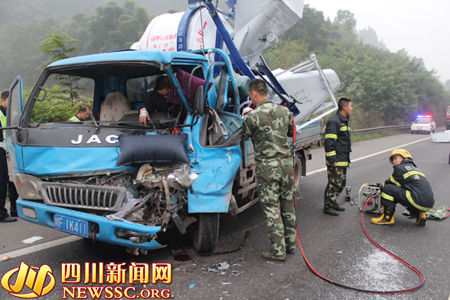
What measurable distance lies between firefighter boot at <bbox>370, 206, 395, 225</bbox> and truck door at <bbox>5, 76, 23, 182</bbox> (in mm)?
4496

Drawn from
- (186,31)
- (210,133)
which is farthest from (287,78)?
(210,133)

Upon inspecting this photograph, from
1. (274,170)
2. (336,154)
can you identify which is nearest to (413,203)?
(336,154)

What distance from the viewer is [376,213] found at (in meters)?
5.18

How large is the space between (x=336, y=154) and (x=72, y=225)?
3.79 meters

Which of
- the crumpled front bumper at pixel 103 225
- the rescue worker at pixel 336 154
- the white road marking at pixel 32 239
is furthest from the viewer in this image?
the rescue worker at pixel 336 154

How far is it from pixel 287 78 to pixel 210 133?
3293mm

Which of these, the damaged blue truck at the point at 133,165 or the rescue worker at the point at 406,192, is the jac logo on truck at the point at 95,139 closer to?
the damaged blue truck at the point at 133,165

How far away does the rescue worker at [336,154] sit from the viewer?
16.6 feet

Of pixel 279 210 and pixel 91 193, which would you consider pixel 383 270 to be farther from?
pixel 91 193

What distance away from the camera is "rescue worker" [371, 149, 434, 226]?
4441mm

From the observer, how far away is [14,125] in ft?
12.1

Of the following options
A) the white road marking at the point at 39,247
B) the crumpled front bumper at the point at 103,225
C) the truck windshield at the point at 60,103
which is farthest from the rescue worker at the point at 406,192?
the truck windshield at the point at 60,103

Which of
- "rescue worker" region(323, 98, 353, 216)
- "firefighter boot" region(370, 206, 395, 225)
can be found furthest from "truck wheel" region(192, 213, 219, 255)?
"firefighter boot" region(370, 206, 395, 225)

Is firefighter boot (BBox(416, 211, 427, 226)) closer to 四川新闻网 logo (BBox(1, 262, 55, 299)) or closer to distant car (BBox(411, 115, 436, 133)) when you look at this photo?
四川新闻网 logo (BBox(1, 262, 55, 299))
